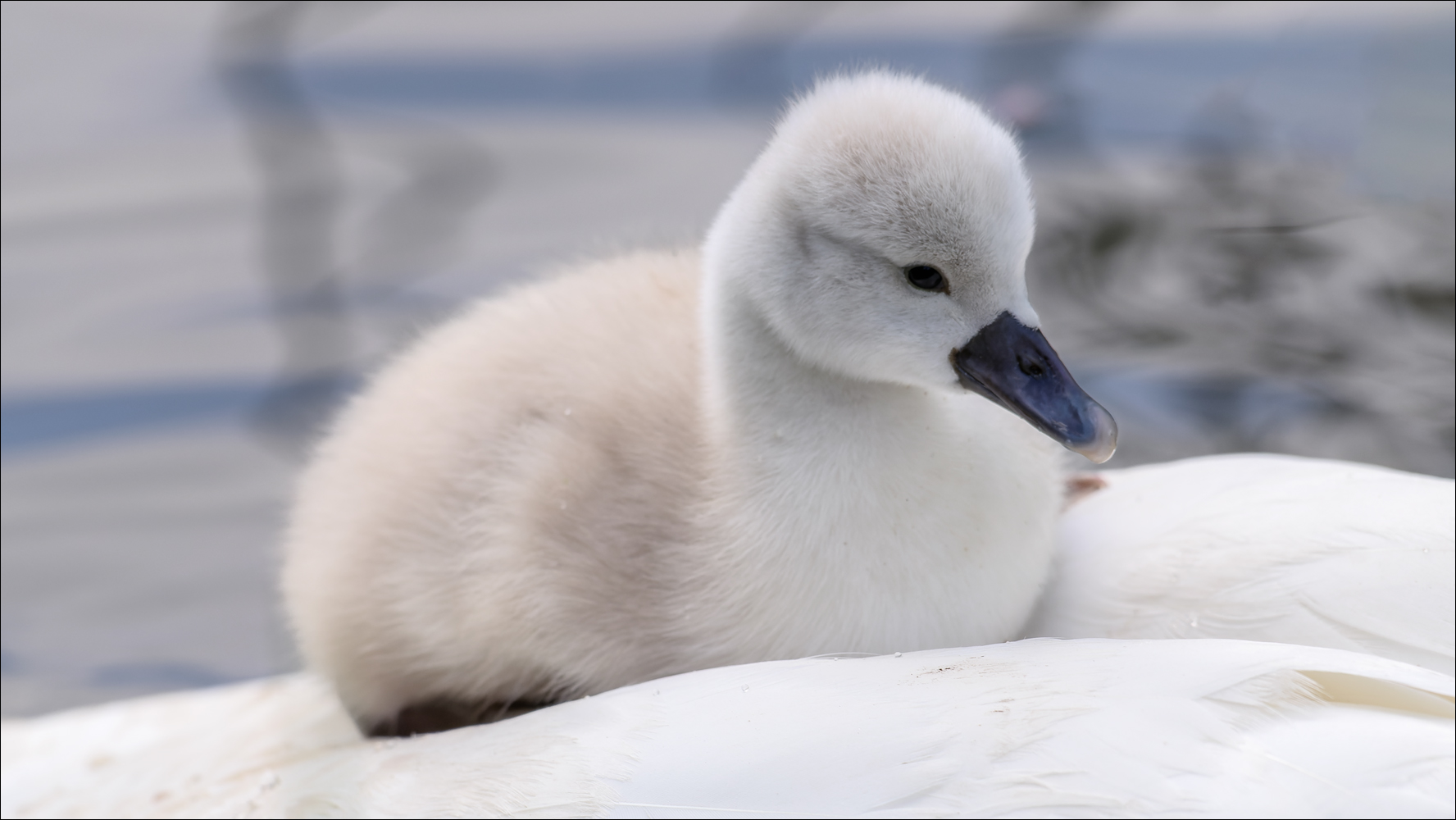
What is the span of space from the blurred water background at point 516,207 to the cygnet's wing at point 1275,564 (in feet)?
2.63

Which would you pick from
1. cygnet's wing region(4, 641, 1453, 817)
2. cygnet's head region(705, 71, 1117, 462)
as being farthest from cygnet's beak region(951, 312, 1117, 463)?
cygnet's wing region(4, 641, 1453, 817)

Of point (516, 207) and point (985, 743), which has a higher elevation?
point (516, 207)

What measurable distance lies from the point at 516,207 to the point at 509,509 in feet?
4.32

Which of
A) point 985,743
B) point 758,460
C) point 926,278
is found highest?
point 926,278

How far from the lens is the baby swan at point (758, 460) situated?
102cm

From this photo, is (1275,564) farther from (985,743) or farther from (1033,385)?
(985,743)

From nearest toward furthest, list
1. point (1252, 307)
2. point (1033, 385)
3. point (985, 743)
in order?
point (985, 743)
point (1033, 385)
point (1252, 307)

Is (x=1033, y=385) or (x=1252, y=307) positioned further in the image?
(x=1252, y=307)

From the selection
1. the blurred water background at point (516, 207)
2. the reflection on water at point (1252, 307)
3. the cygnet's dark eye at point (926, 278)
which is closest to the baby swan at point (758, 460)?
the cygnet's dark eye at point (926, 278)

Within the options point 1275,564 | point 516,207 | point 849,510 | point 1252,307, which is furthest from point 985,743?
point 516,207

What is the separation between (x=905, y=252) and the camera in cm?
102

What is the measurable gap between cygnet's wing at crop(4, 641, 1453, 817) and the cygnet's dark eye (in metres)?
0.26

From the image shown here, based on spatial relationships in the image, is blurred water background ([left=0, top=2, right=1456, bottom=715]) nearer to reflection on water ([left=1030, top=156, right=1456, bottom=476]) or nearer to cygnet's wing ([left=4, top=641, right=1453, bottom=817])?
reflection on water ([left=1030, top=156, right=1456, bottom=476])

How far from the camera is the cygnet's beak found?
3.19ft
